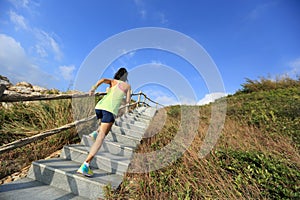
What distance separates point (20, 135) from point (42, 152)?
931 millimetres

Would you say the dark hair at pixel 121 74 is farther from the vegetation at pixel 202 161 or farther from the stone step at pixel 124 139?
the stone step at pixel 124 139

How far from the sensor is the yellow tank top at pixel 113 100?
2.81 metres

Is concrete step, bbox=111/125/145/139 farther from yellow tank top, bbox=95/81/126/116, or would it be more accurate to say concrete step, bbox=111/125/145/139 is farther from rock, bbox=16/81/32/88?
rock, bbox=16/81/32/88

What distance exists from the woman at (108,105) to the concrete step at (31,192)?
0.34 m

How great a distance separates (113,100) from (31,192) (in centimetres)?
157

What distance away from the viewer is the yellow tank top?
9.21 feet

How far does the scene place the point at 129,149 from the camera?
369cm

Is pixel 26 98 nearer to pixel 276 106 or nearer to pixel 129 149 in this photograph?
pixel 129 149

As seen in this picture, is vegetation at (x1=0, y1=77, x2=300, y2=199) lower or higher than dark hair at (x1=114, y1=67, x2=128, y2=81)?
lower

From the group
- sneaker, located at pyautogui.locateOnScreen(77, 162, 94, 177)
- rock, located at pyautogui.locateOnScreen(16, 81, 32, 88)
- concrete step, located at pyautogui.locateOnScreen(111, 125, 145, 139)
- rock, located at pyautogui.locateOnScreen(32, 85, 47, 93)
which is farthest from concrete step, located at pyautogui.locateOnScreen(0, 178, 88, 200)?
rock, located at pyautogui.locateOnScreen(16, 81, 32, 88)

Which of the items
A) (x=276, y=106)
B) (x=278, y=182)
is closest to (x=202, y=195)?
(x=278, y=182)

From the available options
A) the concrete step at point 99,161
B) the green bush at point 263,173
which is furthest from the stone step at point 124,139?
the green bush at point 263,173

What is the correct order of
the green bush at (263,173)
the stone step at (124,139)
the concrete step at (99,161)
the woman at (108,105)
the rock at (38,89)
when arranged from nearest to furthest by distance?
the green bush at (263,173) < the woman at (108,105) < the concrete step at (99,161) < the stone step at (124,139) < the rock at (38,89)

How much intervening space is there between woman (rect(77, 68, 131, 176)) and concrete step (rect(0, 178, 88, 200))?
0.34m
